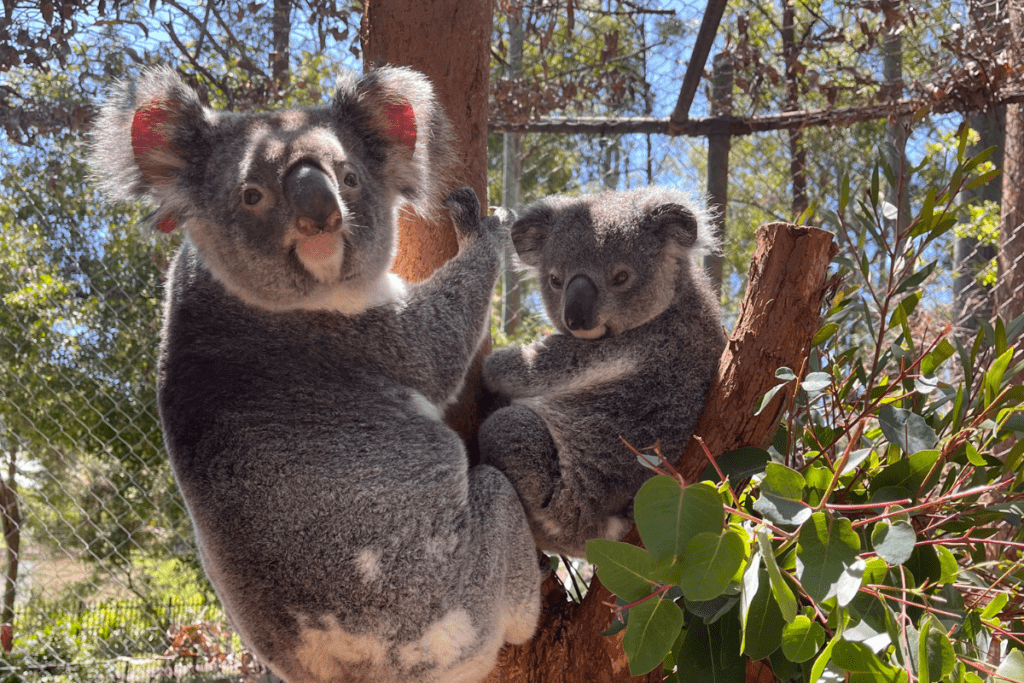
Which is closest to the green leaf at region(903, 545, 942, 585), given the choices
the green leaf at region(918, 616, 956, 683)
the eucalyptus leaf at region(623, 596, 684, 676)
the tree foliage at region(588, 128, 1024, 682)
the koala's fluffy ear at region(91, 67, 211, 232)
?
the tree foliage at region(588, 128, 1024, 682)

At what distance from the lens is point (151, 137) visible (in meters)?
1.78

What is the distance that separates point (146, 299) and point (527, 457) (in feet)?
11.3

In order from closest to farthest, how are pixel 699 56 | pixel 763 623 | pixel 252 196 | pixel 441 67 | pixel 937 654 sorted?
1. pixel 937 654
2. pixel 763 623
3. pixel 252 196
4. pixel 441 67
5. pixel 699 56

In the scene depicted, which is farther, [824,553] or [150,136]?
[150,136]

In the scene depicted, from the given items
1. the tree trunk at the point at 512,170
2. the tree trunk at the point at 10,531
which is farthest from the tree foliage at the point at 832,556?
the tree trunk at the point at 10,531

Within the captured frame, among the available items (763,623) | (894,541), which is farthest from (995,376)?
(763,623)

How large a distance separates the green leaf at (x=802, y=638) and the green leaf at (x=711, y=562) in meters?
0.12

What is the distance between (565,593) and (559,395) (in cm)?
49

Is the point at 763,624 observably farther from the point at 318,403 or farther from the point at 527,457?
the point at 318,403

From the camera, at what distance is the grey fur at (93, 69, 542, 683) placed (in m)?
1.59

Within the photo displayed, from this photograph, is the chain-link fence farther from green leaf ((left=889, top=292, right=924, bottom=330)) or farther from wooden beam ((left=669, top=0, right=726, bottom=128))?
green leaf ((left=889, top=292, right=924, bottom=330))

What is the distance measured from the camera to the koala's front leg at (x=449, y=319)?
73.4 inches

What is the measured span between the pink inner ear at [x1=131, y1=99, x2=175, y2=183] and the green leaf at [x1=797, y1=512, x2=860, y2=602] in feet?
5.22

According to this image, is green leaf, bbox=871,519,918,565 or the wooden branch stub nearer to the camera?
green leaf, bbox=871,519,918,565
